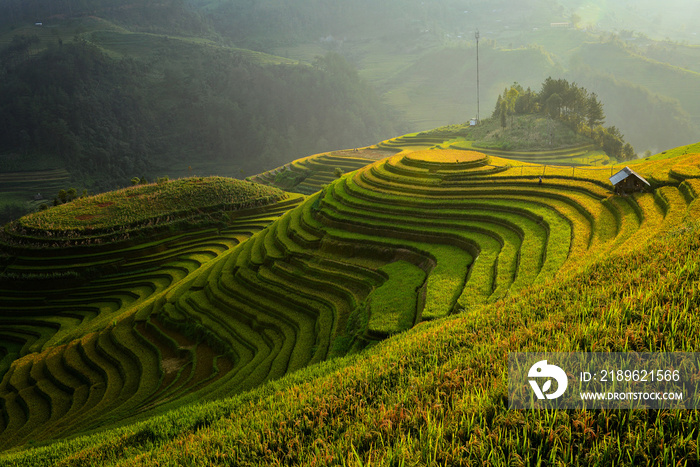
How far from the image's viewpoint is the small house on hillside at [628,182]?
1616cm

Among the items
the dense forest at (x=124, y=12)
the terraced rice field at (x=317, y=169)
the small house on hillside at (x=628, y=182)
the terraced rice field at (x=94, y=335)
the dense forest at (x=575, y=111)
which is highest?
the dense forest at (x=124, y=12)

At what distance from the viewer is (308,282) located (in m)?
19.6

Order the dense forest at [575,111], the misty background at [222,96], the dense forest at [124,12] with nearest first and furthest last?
the dense forest at [575,111] → the misty background at [222,96] → the dense forest at [124,12]

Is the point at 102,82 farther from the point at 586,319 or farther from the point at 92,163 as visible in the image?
the point at 586,319

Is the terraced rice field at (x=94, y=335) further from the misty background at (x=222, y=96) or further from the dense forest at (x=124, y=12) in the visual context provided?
the dense forest at (x=124, y=12)

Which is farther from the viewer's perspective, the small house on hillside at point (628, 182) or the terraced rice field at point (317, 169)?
the terraced rice field at point (317, 169)

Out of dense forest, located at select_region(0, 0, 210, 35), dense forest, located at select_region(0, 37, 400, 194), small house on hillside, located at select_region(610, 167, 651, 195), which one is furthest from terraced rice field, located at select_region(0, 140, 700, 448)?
dense forest, located at select_region(0, 0, 210, 35)

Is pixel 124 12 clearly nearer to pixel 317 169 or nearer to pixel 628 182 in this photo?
pixel 317 169

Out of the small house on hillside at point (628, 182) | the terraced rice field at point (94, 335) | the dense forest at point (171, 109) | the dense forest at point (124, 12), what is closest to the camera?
the terraced rice field at point (94, 335)

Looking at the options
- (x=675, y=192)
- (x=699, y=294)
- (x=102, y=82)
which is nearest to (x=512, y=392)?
(x=699, y=294)

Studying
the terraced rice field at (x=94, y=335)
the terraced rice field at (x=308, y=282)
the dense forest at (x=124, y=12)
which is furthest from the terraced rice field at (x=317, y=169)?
the dense forest at (x=124, y=12)

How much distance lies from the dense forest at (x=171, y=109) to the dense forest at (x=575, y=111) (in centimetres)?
6863

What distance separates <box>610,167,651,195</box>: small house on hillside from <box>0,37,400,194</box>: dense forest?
95283mm

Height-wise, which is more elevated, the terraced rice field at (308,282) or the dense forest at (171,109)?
the dense forest at (171,109)
